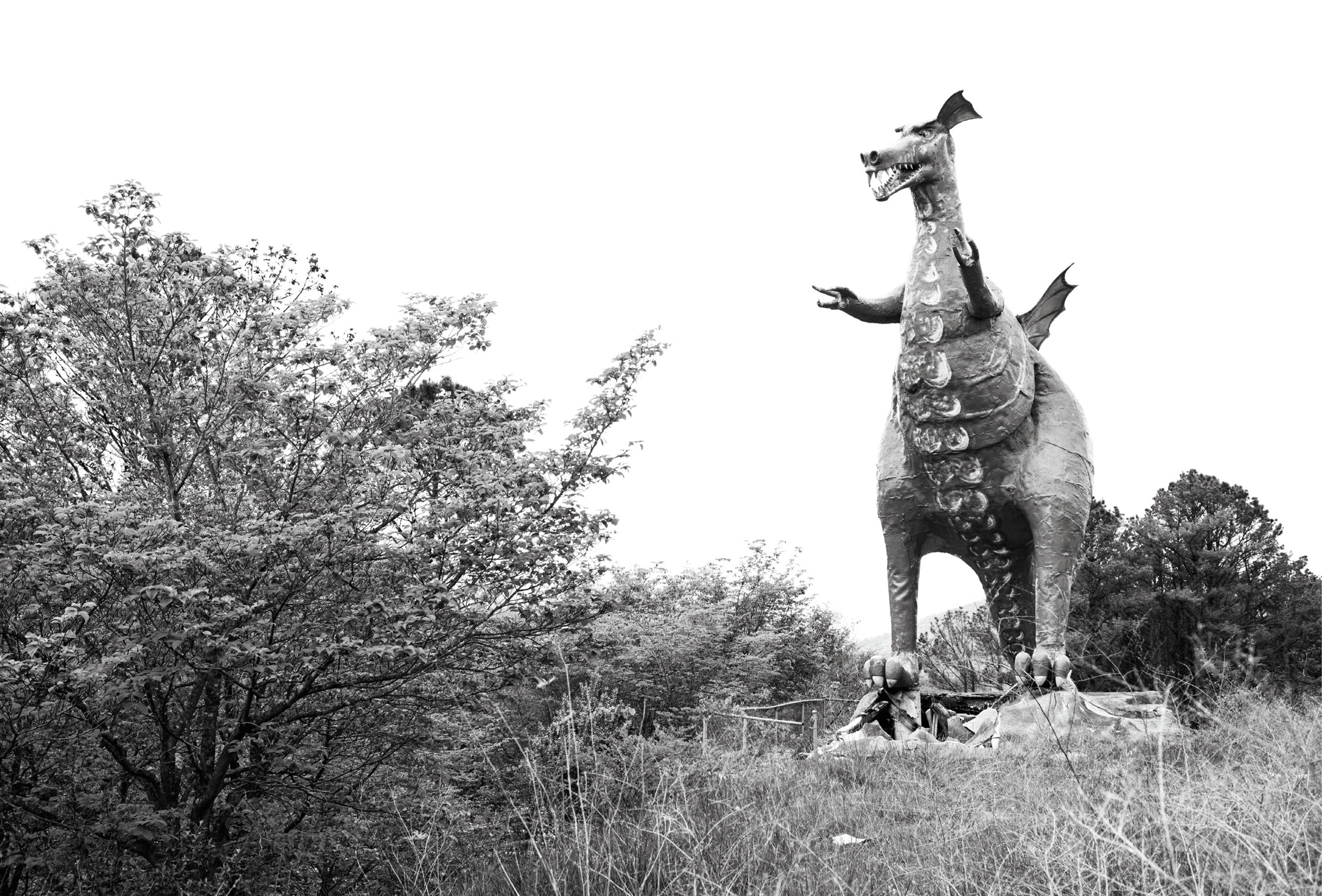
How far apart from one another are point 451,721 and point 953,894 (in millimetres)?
4773

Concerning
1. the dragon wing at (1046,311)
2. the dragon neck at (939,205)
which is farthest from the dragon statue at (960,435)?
the dragon wing at (1046,311)

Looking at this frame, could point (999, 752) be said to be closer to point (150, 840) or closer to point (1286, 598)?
point (150, 840)

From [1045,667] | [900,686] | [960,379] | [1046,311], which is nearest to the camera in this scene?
[1045,667]

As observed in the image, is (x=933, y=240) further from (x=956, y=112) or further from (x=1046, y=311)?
(x=1046, y=311)

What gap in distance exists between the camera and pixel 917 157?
27.4 feet

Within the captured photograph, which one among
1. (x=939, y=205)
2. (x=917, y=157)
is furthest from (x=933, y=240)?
(x=917, y=157)

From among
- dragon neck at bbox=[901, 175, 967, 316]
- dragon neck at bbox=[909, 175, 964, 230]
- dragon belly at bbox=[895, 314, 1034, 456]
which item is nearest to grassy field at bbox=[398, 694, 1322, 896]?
dragon belly at bbox=[895, 314, 1034, 456]

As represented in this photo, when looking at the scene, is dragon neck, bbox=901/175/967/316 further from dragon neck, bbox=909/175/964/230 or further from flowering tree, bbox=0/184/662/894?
flowering tree, bbox=0/184/662/894

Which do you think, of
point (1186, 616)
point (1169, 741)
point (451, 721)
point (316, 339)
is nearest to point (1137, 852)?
point (1169, 741)

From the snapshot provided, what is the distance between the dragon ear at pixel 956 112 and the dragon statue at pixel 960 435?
0.03 feet

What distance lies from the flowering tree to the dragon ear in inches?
137

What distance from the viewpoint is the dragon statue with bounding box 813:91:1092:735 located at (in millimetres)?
8094

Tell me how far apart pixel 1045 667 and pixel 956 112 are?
4248mm

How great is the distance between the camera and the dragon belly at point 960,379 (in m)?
8.08
